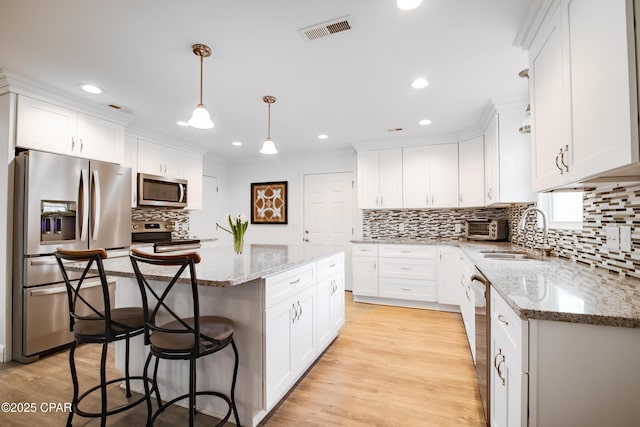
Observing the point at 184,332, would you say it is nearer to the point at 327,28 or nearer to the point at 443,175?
the point at 327,28

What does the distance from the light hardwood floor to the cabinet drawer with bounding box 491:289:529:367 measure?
2.61ft

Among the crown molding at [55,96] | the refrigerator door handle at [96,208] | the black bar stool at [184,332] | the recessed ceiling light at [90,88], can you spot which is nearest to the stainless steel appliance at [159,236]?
the refrigerator door handle at [96,208]

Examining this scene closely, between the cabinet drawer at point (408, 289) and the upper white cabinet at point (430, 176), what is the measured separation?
1069 mm

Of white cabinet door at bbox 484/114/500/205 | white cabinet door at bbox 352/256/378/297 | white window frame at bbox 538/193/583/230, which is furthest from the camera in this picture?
white cabinet door at bbox 352/256/378/297

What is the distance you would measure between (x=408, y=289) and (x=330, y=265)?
185 cm

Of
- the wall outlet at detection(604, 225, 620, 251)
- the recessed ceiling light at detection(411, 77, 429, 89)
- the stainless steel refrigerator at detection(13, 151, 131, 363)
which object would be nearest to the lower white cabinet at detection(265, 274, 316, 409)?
the wall outlet at detection(604, 225, 620, 251)

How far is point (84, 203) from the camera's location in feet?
9.27

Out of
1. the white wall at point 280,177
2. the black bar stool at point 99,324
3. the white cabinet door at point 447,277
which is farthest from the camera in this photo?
the white wall at point 280,177

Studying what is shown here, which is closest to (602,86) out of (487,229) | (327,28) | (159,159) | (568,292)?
(568,292)

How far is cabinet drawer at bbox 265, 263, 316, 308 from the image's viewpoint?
1.74 metres

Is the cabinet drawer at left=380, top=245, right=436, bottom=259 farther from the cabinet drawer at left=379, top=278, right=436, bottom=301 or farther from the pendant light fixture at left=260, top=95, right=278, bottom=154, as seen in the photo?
the pendant light fixture at left=260, top=95, right=278, bottom=154

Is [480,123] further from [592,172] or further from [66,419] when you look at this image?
[66,419]

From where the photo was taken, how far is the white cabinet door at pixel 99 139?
2.98 meters

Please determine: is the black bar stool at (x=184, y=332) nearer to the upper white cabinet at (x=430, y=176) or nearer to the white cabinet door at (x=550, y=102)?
the white cabinet door at (x=550, y=102)
